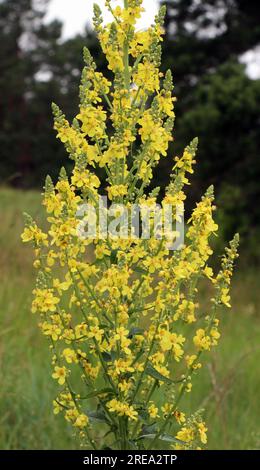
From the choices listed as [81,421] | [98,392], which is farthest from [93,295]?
[81,421]

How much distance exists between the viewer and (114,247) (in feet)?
6.50

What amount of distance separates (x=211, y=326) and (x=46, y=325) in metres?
0.53

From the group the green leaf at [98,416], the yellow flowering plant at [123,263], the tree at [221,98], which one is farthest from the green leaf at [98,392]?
the tree at [221,98]

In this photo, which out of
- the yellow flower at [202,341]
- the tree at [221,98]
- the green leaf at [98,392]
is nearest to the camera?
the green leaf at [98,392]

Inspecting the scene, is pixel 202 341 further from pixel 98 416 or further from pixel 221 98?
pixel 221 98

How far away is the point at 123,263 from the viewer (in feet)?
6.32

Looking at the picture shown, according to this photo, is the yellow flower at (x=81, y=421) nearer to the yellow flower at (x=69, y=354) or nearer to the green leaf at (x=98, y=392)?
the green leaf at (x=98, y=392)

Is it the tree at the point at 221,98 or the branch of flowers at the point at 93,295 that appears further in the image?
the tree at the point at 221,98

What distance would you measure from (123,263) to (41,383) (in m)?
2.51

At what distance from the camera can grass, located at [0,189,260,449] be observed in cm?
365

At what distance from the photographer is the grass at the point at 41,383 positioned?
12.0ft

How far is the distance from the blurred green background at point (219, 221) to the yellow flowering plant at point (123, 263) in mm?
1308

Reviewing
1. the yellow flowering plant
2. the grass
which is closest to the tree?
the grass
